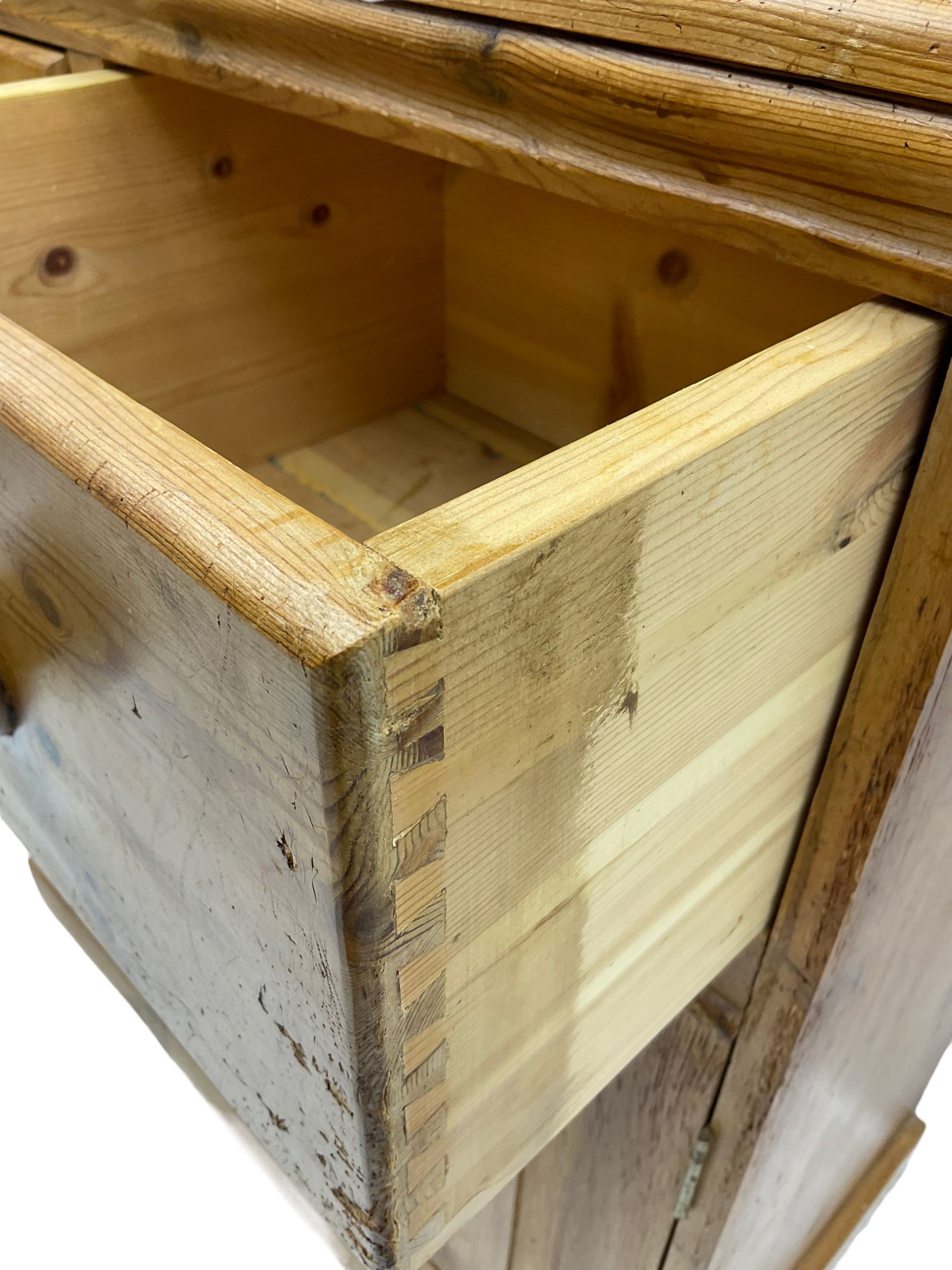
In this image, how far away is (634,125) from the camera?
44 cm

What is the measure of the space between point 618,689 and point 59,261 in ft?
1.77

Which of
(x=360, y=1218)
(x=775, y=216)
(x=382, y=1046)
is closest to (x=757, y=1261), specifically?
(x=360, y=1218)

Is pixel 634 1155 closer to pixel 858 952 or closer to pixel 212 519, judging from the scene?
pixel 858 952

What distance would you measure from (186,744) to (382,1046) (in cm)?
12

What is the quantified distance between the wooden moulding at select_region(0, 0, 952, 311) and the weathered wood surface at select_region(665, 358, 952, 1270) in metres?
0.08

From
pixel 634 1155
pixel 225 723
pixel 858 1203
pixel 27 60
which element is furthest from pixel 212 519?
pixel 858 1203

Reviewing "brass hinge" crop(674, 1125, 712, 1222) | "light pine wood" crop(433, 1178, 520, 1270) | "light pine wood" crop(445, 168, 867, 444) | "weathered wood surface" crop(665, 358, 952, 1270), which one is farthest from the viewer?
"light pine wood" crop(433, 1178, 520, 1270)

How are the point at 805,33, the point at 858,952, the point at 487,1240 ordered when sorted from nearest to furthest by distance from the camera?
1. the point at 805,33
2. the point at 858,952
3. the point at 487,1240

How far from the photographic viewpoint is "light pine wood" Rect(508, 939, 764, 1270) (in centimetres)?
73

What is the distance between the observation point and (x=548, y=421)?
849 mm

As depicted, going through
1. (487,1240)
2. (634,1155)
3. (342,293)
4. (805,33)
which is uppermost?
(805,33)

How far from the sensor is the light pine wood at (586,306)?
67cm

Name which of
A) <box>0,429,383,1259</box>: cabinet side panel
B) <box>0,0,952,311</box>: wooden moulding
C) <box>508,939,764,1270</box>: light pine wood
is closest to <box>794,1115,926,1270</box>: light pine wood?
<box>508,939,764,1270</box>: light pine wood

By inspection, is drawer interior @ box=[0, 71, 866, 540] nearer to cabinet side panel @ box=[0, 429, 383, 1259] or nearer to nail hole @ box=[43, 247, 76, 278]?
nail hole @ box=[43, 247, 76, 278]
